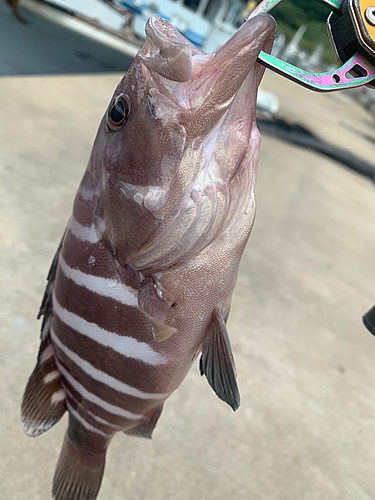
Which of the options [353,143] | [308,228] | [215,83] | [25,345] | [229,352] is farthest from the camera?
[353,143]

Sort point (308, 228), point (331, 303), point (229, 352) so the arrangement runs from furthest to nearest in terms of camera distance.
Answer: point (308, 228), point (331, 303), point (229, 352)

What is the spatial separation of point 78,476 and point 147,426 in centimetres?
23

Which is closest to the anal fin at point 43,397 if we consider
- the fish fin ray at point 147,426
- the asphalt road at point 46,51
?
the fish fin ray at point 147,426

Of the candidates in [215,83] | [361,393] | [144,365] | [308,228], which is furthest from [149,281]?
[308,228]

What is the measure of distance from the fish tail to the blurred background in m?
0.31

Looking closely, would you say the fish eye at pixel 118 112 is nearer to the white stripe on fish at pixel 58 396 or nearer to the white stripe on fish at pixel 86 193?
the white stripe on fish at pixel 86 193

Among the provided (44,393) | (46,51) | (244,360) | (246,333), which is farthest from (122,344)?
(46,51)

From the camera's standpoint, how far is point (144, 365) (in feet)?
2.57

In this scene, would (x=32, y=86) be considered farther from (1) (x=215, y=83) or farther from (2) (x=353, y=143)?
(2) (x=353, y=143)

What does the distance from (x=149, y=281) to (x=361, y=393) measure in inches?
74.1

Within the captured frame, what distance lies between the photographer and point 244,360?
1.96m

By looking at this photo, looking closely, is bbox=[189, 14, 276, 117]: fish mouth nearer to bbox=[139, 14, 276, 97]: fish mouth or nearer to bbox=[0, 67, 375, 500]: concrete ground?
bbox=[139, 14, 276, 97]: fish mouth

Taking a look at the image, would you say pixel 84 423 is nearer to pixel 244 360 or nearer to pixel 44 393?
pixel 44 393

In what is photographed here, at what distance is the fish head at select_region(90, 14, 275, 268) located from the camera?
0.59 m
